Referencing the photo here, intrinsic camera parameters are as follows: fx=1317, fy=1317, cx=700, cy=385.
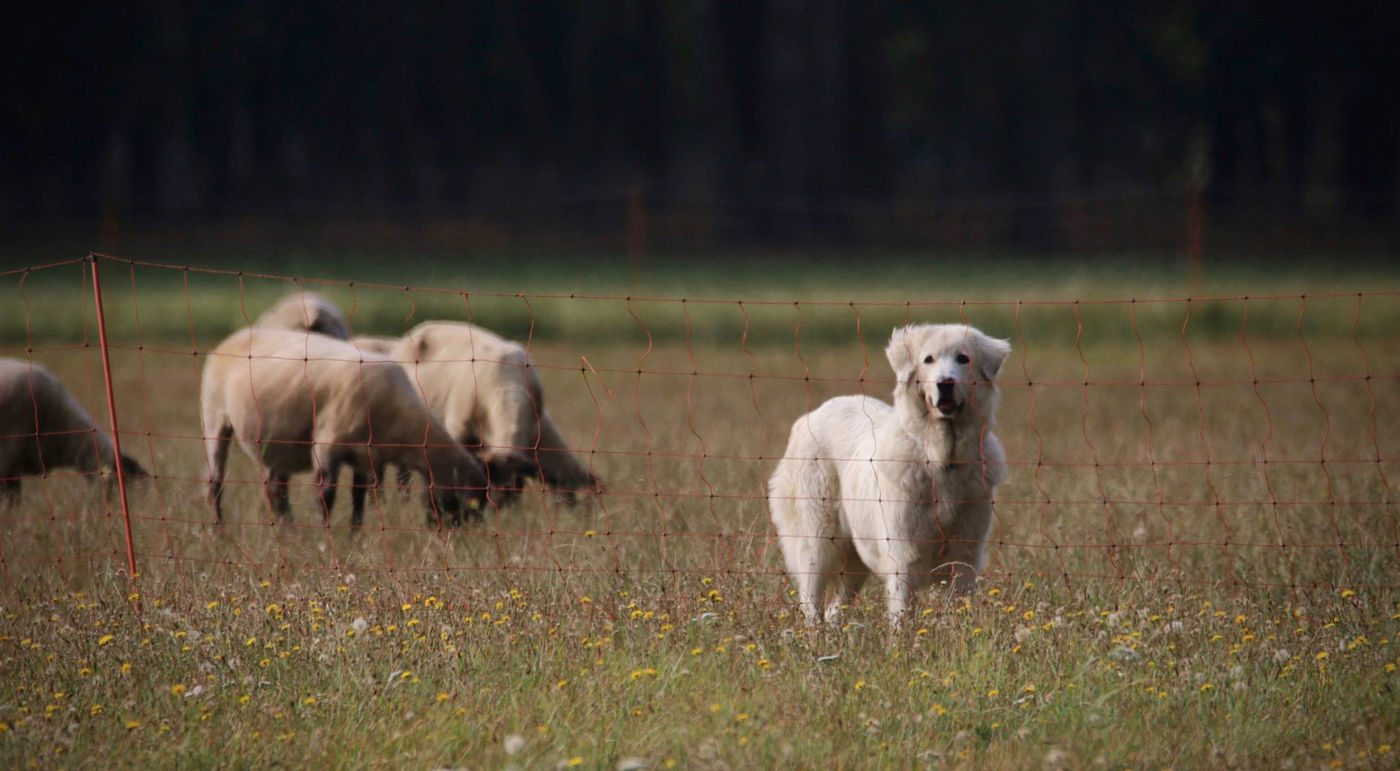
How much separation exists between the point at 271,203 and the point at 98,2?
844cm

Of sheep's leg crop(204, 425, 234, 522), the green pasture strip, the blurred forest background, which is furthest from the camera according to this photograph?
the blurred forest background

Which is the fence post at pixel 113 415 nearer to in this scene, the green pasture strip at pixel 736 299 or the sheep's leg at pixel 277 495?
the sheep's leg at pixel 277 495

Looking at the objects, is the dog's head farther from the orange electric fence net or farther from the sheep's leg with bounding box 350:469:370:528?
the sheep's leg with bounding box 350:469:370:528

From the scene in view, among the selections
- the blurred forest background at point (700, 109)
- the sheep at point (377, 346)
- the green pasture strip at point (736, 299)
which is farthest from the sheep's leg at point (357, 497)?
the blurred forest background at point (700, 109)

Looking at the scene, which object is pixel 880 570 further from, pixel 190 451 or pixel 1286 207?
pixel 1286 207

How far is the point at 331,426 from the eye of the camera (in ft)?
28.0

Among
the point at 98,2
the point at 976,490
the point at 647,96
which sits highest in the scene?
the point at 98,2

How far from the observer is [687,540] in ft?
23.9

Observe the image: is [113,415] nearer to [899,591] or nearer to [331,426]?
[331,426]

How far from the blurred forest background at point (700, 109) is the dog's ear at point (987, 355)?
2869 cm

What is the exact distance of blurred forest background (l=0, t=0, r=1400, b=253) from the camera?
3966 cm

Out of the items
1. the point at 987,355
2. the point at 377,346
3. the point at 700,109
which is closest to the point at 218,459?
the point at 377,346

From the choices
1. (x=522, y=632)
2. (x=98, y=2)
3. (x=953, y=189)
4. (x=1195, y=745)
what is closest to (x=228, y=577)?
(x=522, y=632)

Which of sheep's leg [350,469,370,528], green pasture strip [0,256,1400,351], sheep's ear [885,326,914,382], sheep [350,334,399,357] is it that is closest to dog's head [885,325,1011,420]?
sheep's ear [885,326,914,382]
